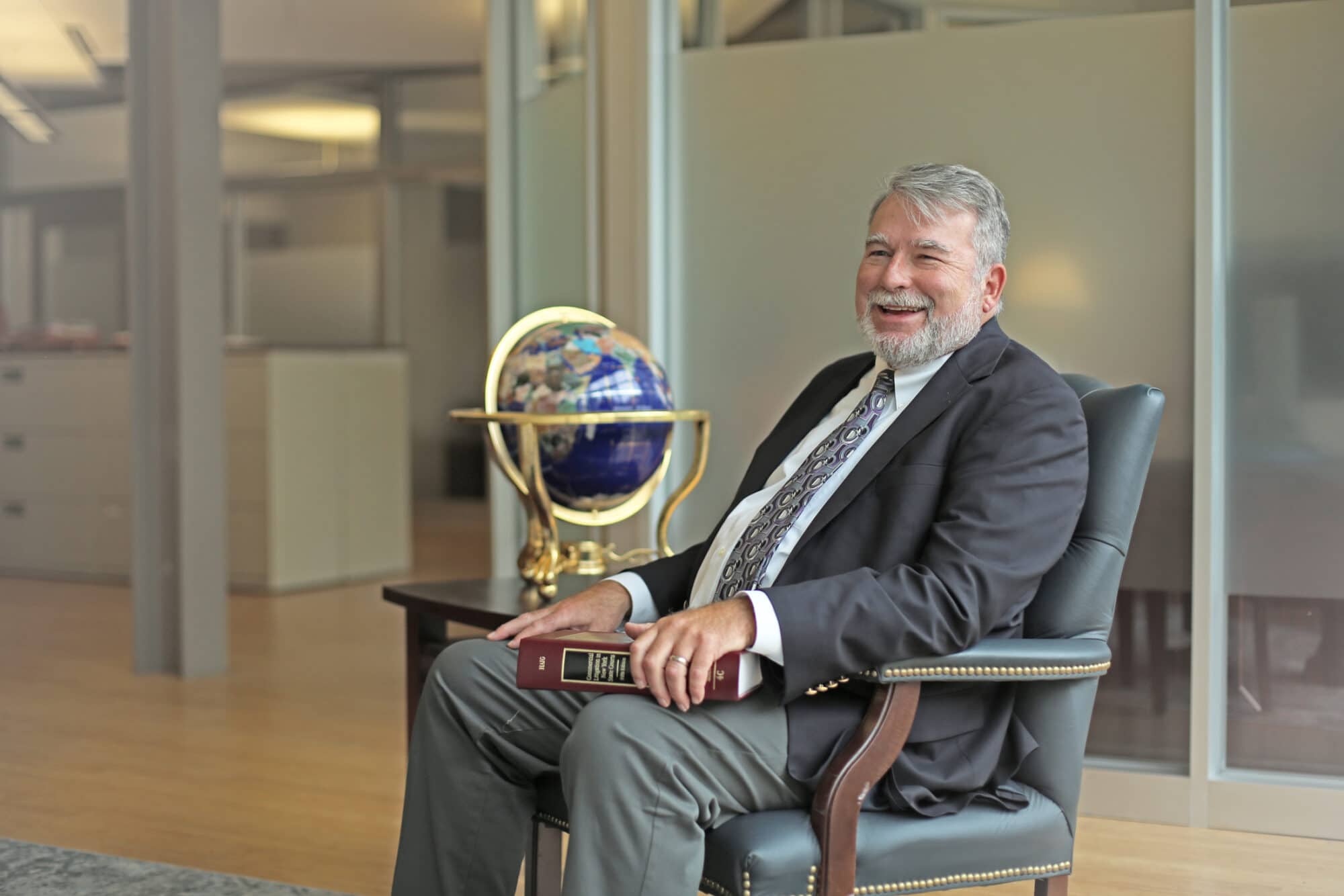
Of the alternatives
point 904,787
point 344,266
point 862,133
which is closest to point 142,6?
point 862,133

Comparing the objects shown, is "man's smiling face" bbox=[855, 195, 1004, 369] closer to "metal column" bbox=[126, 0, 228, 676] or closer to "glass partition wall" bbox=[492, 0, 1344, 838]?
"glass partition wall" bbox=[492, 0, 1344, 838]

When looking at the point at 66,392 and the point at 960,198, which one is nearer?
the point at 960,198

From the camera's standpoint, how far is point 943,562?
1.76 meters

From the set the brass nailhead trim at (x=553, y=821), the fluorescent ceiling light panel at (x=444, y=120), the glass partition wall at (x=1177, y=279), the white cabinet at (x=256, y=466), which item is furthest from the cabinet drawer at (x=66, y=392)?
the brass nailhead trim at (x=553, y=821)

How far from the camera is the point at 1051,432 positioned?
1852 mm

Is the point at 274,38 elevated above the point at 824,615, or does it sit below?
above

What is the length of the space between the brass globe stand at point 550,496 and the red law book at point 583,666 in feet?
2.37

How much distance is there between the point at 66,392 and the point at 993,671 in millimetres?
6003

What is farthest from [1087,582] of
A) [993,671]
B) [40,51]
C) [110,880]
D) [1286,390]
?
[40,51]

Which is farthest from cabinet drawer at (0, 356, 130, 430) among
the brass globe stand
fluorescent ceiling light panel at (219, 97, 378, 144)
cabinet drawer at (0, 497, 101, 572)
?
the brass globe stand

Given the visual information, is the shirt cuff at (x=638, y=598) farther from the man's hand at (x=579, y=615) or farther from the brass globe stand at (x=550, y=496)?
the brass globe stand at (x=550, y=496)

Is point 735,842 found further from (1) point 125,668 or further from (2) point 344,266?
(2) point 344,266

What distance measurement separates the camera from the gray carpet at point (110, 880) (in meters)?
2.59

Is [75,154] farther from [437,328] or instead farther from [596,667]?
[596,667]
